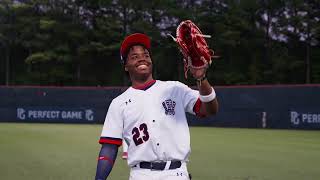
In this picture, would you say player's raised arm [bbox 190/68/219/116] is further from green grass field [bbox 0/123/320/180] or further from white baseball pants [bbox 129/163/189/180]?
green grass field [bbox 0/123/320/180]

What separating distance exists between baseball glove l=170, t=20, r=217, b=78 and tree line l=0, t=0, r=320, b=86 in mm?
41080

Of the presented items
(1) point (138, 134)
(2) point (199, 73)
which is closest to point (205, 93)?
(2) point (199, 73)

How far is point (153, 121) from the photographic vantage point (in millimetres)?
3385

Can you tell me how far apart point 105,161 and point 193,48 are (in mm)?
938

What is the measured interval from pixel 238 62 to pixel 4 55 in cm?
2308

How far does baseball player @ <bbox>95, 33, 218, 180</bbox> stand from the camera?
3.34 meters

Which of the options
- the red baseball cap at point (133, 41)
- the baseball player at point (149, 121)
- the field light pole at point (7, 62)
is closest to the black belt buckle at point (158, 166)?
the baseball player at point (149, 121)

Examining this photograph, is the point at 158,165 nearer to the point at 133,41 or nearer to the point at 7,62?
the point at 133,41

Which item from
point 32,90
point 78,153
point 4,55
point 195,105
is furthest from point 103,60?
point 195,105

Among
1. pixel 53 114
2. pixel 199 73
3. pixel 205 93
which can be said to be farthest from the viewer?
pixel 53 114

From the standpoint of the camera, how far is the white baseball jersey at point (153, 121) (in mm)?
3357

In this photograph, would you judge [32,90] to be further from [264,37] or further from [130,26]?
[264,37]

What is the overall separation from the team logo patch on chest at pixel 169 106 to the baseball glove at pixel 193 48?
268mm

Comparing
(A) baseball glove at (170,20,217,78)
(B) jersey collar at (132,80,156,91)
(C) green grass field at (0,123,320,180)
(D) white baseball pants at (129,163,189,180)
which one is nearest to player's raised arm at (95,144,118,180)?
(D) white baseball pants at (129,163,189,180)
